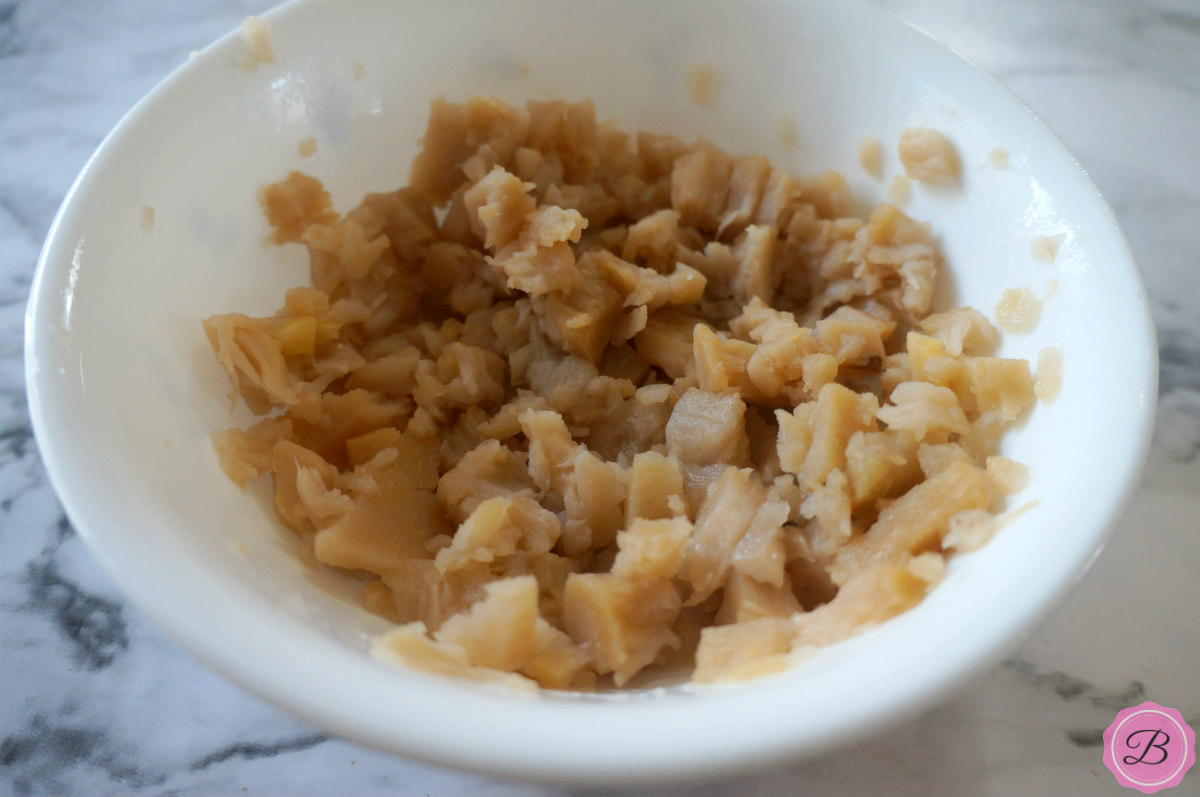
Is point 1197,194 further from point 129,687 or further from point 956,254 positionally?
point 129,687

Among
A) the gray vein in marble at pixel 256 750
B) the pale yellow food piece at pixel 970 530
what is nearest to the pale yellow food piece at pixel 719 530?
the pale yellow food piece at pixel 970 530

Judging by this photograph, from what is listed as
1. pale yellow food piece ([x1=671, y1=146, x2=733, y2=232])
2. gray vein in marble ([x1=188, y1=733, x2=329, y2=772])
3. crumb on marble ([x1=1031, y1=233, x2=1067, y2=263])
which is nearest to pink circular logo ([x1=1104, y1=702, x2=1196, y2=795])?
crumb on marble ([x1=1031, y1=233, x2=1067, y2=263])

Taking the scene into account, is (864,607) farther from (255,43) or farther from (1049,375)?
(255,43)

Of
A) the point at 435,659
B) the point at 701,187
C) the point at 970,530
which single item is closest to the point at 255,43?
the point at 701,187

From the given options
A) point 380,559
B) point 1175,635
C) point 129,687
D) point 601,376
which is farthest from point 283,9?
point 1175,635

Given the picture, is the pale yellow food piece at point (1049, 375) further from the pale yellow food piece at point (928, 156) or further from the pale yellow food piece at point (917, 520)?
the pale yellow food piece at point (928, 156)

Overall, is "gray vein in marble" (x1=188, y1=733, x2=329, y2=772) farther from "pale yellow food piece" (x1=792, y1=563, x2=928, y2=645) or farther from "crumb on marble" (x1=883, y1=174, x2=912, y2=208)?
"crumb on marble" (x1=883, y1=174, x2=912, y2=208)
